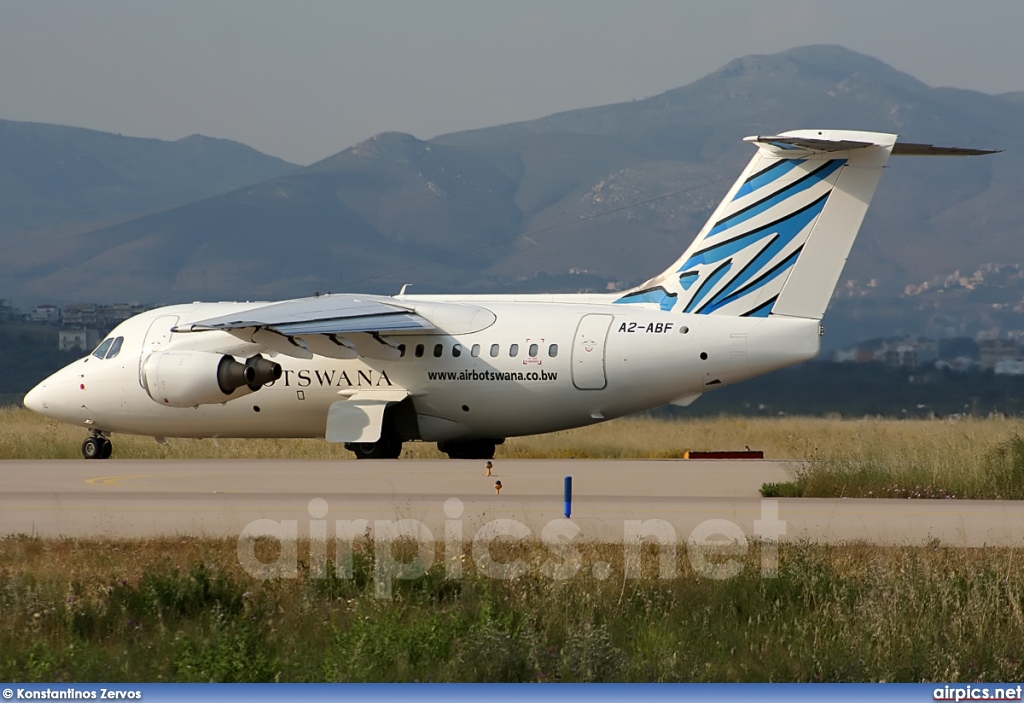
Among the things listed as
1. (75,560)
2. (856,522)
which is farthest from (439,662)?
(856,522)

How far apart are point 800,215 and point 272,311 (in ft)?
32.9

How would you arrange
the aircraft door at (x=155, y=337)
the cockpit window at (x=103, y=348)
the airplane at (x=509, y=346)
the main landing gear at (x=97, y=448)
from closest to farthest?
the airplane at (x=509, y=346) → the aircraft door at (x=155, y=337) → the main landing gear at (x=97, y=448) → the cockpit window at (x=103, y=348)

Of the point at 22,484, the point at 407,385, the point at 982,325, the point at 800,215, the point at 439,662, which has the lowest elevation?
the point at 439,662

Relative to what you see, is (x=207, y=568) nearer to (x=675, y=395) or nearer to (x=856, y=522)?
(x=856, y=522)

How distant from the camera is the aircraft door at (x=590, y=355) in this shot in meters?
29.2

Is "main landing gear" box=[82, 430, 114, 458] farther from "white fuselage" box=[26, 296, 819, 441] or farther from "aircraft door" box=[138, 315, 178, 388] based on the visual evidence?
"aircraft door" box=[138, 315, 178, 388]

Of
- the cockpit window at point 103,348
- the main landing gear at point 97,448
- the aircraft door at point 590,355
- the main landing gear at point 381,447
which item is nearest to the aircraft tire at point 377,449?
the main landing gear at point 381,447

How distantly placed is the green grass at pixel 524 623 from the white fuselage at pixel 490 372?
13.4 m

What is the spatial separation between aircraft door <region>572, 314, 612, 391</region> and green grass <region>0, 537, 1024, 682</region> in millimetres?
14002

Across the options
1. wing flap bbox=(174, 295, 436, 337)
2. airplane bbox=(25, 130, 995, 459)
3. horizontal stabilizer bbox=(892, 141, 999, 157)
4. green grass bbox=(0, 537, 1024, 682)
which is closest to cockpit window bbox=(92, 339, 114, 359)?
airplane bbox=(25, 130, 995, 459)

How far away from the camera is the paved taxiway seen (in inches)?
700

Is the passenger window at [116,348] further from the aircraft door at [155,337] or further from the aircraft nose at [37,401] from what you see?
the aircraft nose at [37,401]

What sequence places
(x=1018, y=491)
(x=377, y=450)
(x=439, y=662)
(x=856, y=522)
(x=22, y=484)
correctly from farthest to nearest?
(x=377, y=450)
(x=22, y=484)
(x=1018, y=491)
(x=856, y=522)
(x=439, y=662)

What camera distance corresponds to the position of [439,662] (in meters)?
11.8
